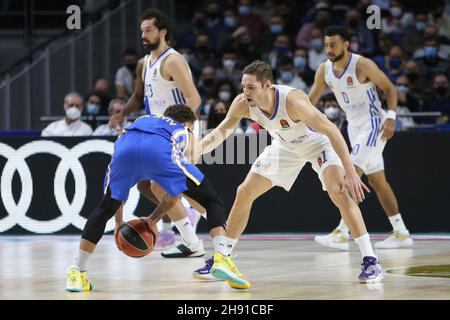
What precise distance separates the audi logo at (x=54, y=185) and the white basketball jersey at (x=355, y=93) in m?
2.96

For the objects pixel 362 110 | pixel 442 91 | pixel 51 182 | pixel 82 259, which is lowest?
pixel 82 259

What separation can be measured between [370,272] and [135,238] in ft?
5.98

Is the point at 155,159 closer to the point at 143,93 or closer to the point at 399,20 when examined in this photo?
the point at 143,93

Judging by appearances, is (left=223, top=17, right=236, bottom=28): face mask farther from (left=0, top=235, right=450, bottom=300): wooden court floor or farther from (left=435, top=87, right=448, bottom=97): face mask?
(left=0, top=235, right=450, bottom=300): wooden court floor

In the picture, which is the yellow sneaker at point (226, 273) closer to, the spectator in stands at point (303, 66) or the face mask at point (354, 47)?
the spectator in stands at point (303, 66)

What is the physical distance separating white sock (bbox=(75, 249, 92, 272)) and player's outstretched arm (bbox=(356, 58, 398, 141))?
4266 mm

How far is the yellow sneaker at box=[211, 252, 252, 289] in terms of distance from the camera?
7.61 metres

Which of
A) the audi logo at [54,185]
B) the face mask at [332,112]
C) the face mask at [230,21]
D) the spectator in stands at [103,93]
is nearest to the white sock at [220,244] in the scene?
the audi logo at [54,185]

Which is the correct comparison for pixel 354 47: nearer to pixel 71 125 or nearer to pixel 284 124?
pixel 71 125

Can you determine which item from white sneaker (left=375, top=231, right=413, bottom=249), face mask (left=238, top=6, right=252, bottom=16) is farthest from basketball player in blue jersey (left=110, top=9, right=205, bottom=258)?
face mask (left=238, top=6, right=252, bottom=16)

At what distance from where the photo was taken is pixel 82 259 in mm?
7684

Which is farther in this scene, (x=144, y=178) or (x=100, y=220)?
(x=144, y=178)

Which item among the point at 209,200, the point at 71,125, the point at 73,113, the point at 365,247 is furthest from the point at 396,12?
the point at 209,200

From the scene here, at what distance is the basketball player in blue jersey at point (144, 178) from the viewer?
25.1 feet
